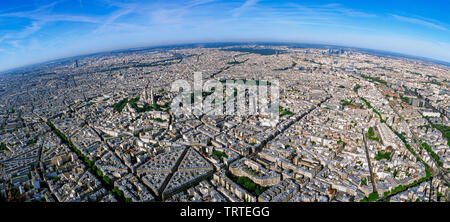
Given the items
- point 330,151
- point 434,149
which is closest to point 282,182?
point 330,151

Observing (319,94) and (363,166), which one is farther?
(319,94)

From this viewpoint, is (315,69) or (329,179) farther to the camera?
(315,69)

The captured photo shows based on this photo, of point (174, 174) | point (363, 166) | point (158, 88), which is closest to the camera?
point (174, 174)

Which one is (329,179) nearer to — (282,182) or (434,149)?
(282,182)

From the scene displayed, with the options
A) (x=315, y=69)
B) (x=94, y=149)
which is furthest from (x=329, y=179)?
(x=315, y=69)
